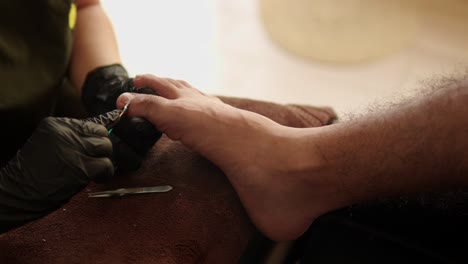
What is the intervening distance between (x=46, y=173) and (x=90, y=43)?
1.55 ft

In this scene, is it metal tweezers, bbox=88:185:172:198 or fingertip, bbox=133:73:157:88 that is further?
fingertip, bbox=133:73:157:88

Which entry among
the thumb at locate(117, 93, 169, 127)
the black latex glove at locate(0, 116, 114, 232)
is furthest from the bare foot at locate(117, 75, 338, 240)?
the black latex glove at locate(0, 116, 114, 232)

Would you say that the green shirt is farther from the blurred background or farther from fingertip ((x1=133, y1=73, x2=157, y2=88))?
the blurred background

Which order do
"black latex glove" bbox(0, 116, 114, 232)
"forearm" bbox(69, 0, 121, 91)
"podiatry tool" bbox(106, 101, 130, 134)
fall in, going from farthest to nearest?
"forearm" bbox(69, 0, 121, 91) → "podiatry tool" bbox(106, 101, 130, 134) → "black latex glove" bbox(0, 116, 114, 232)

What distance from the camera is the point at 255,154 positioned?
2.56 feet

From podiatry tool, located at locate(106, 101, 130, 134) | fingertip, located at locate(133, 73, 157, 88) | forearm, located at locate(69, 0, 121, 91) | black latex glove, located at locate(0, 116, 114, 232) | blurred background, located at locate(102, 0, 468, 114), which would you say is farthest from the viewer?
blurred background, located at locate(102, 0, 468, 114)

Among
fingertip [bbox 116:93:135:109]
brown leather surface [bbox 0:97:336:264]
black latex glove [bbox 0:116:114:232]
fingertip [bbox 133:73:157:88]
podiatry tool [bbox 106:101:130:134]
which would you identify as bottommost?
brown leather surface [bbox 0:97:336:264]

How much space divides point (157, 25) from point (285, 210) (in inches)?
51.8

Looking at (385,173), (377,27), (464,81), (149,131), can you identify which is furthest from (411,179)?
(377,27)

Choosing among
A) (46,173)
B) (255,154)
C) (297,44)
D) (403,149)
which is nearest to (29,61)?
(46,173)

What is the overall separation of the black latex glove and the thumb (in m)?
0.14

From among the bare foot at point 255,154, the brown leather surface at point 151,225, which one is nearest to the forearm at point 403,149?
the bare foot at point 255,154

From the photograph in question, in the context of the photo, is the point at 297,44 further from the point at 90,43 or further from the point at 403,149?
the point at 403,149

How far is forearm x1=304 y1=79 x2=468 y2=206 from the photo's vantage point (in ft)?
2.22
